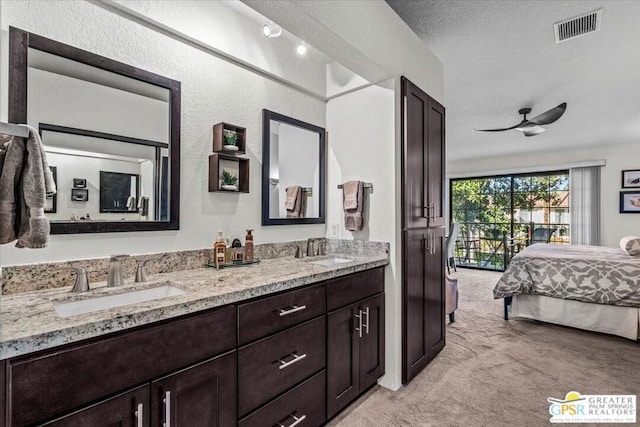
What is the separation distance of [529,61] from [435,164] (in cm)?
120

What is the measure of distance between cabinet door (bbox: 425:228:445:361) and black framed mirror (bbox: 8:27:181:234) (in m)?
1.93

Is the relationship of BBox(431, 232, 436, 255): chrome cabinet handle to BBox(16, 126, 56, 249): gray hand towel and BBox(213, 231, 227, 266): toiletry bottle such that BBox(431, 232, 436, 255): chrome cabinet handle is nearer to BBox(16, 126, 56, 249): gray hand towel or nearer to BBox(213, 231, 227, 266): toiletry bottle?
BBox(213, 231, 227, 266): toiletry bottle

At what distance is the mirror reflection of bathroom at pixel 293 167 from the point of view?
7.65ft

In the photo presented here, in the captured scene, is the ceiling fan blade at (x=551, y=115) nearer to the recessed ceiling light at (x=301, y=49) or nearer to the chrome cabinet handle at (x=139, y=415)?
the recessed ceiling light at (x=301, y=49)

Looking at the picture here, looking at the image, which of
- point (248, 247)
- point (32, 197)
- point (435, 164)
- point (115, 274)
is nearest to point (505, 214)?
point (435, 164)

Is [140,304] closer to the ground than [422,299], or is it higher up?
higher up

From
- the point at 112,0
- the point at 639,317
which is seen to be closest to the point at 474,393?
the point at 639,317

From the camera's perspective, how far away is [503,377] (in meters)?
2.41

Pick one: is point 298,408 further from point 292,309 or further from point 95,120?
point 95,120

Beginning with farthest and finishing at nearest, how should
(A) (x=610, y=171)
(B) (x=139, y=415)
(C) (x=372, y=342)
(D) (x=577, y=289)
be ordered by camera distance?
(A) (x=610, y=171), (D) (x=577, y=289), (C) (x=372, y=342), (B) (x=139, y=415)

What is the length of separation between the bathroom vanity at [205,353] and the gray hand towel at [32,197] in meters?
0.25

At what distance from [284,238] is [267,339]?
1.07m

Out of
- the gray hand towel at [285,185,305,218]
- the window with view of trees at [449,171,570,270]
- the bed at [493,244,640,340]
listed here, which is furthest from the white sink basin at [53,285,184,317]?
the window with view of trees at [449,171,570,270]

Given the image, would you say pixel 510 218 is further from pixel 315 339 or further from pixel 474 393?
pixel 315 339
